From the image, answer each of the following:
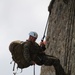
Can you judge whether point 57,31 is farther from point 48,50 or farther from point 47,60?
point 47,60

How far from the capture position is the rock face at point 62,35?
A: 59.7ft

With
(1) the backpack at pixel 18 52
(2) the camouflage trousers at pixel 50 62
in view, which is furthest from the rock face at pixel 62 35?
(1) the backpack at pixel 18 52

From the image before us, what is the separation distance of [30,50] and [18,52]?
666 millimetres

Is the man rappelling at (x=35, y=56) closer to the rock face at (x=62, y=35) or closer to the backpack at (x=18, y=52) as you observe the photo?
the backpack at (x=18, y=52)

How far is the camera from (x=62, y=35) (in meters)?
19.4

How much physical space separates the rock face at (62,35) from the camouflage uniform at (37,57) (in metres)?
0.38

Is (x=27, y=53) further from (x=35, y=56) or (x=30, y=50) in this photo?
(x=35, y=56)

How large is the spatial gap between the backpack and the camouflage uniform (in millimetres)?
493

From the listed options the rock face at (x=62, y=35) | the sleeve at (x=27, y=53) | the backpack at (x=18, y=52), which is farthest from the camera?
the rock face at (x=62, y=35)

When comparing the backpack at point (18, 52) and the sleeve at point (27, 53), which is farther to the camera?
the backpack at point (18, 52)

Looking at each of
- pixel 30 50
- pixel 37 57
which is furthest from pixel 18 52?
pixel 37 57

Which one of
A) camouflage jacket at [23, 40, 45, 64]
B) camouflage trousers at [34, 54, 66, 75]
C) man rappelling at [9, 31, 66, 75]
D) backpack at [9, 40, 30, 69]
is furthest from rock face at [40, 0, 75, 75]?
backpack at [9, 40, 30, 69]

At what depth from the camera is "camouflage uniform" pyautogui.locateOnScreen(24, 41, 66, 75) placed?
17.5 metres

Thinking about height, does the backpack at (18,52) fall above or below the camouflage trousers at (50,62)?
above
